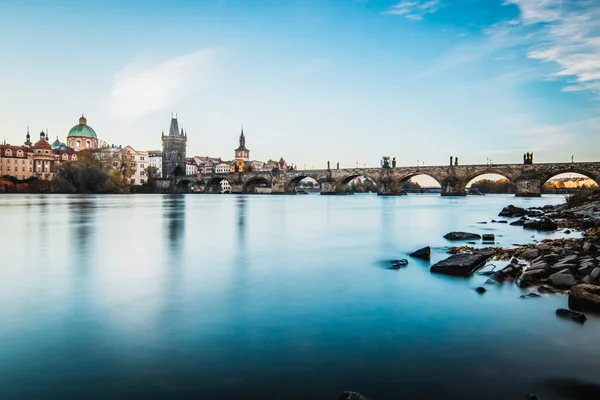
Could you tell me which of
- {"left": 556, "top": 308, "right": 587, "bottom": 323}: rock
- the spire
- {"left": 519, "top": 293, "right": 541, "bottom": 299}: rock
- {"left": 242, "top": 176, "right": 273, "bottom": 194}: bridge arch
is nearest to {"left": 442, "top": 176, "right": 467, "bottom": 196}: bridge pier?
{"left": 242, "top": 176, "right": 273, "bottom": 194}: bridge arch

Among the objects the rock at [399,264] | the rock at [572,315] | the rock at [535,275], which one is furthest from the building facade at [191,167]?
the rock at [572,315]

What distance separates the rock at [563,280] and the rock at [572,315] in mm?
1413

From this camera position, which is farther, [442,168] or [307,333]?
[442,168]

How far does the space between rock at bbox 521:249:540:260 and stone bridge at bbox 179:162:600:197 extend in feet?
188

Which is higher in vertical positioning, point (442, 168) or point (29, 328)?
point (442, 168)

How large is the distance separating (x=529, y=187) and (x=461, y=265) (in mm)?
64111

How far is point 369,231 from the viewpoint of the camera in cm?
1659

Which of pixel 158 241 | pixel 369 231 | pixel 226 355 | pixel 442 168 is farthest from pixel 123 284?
pixel 442 168

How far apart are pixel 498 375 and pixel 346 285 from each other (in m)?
3.55

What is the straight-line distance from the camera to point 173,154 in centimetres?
11500

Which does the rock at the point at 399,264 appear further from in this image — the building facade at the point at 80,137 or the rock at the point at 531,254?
the building facade at the point at 80,137

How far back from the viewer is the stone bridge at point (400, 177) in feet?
196

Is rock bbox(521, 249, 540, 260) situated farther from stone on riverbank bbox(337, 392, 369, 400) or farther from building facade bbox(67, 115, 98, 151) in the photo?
building facade bbox(67, 115, 98, 151)

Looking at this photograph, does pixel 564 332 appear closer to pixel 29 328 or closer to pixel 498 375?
pixel 498 375
